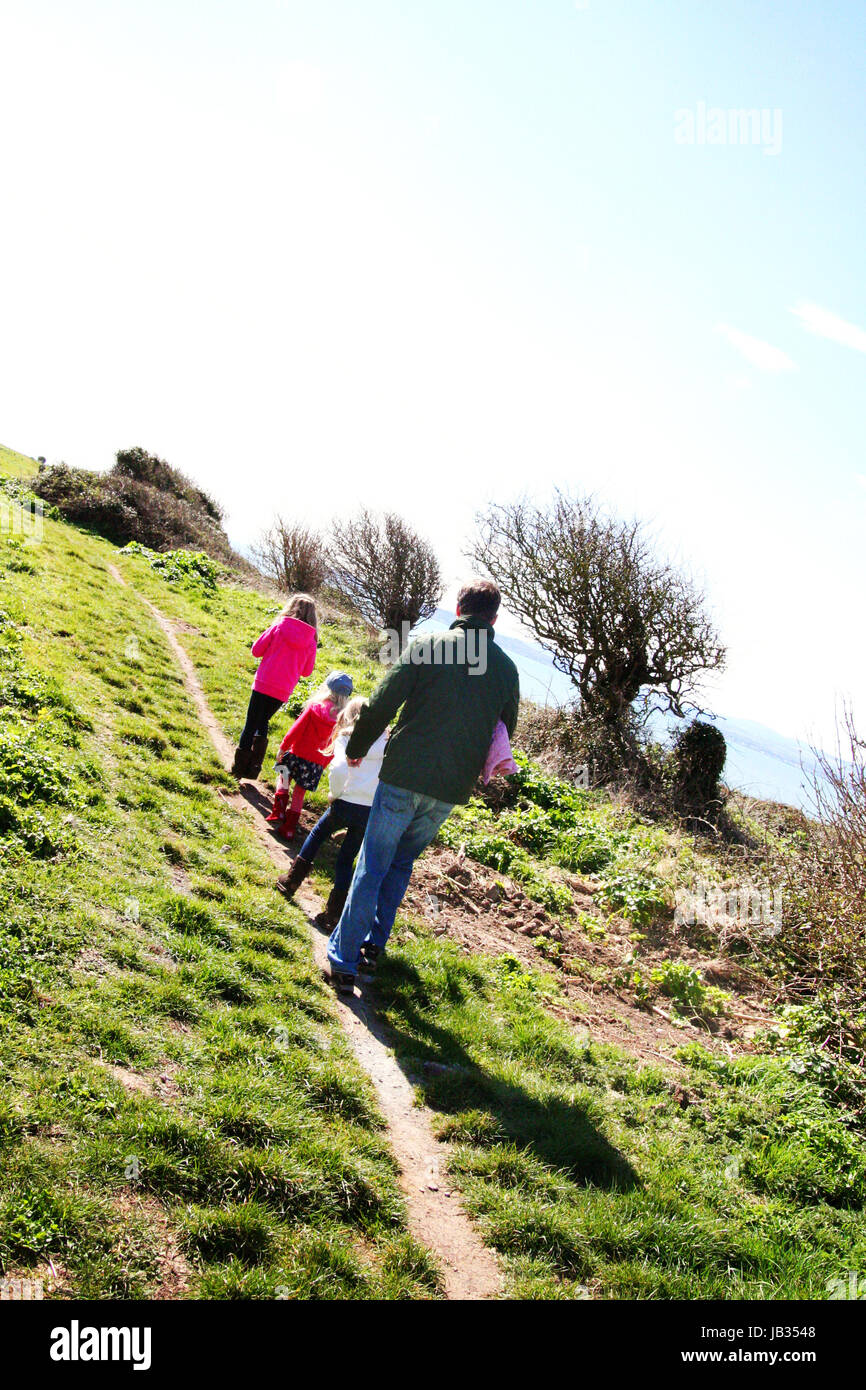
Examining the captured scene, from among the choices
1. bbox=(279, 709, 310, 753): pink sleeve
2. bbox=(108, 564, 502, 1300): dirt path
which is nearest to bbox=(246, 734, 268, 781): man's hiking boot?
bbox=(279, 709, 310, 753): pink sleeve

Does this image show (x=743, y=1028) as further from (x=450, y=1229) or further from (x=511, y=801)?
(x=511, y=801)

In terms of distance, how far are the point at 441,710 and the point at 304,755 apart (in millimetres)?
2399

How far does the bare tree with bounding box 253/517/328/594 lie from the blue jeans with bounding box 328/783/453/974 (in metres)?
19.2

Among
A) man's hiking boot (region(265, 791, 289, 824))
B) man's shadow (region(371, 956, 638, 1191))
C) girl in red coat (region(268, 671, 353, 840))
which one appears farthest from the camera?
man's hiking boot (region(265, 791, 289, 824))

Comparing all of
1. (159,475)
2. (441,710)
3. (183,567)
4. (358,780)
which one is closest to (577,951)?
(358,780)

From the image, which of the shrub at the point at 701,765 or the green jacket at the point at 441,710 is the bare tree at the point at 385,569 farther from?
the green jacket at the point at 441,710

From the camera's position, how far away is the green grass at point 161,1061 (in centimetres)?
266

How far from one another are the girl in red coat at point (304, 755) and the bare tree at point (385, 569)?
53.7ft

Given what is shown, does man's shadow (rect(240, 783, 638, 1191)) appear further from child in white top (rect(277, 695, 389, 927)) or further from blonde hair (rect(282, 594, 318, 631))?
blonde hair (rect(282, 594, 318, 631))

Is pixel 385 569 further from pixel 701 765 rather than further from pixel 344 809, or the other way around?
pixel 344 809

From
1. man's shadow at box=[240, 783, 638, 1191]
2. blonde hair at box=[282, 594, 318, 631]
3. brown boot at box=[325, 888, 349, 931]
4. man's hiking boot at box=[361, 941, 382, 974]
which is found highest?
blonde hair at box=[282, 594, 318, 631]

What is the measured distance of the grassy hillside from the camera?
2791 mm
